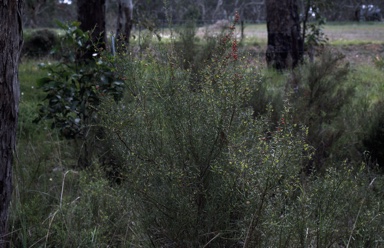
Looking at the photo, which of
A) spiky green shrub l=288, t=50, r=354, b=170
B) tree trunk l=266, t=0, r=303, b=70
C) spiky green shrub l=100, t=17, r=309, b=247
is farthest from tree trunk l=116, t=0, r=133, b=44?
spiky green shrub l=100, t=17, r=309, b=247

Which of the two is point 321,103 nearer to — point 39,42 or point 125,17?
point 125,17

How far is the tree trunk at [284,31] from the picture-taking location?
9188 millimetres

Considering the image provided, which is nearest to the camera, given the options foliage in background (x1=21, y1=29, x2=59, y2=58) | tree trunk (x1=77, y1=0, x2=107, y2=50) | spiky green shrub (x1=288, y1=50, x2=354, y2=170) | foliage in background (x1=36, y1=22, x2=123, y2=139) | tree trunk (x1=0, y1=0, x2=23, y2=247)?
tree trunk (x1=0, y1=0, x2=23, y2=247)

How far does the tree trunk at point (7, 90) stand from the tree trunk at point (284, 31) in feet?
22.9

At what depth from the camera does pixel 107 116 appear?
8.52 ft

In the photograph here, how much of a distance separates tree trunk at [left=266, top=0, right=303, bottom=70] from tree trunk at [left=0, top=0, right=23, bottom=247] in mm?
6978

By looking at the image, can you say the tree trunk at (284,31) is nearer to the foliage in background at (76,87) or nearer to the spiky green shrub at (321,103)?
the spiky green shrub at (321,103)

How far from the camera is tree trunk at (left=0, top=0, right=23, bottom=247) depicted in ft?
8.45

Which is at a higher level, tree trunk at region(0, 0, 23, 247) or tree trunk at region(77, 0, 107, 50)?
tree trunk at region(77, 0, 107, 50)

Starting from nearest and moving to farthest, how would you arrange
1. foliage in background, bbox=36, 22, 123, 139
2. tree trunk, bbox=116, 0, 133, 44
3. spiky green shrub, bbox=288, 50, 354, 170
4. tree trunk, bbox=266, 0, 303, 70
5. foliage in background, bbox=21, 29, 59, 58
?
spiky green shrub, bbox=288, 50, 354, 170
foliage in background, bbox=36, 22, 123, 139
tree trunk, bbox=116, 0, 133, 44
tree trunk, bbox=266, 0, 303, 70
foliage in background, bbox=21, 29, 59, 58

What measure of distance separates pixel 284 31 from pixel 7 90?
7.29 m

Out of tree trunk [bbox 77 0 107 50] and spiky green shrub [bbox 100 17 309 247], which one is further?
tree trunk [bbox 77 0 107 50]

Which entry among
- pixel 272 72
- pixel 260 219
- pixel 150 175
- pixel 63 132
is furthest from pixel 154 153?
pixel 272 72

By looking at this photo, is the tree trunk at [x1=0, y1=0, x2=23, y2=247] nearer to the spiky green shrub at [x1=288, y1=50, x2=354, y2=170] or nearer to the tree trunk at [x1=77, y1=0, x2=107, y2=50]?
the spiky green shrub at [x1=288, y1=50, x2=354, y2=170]
